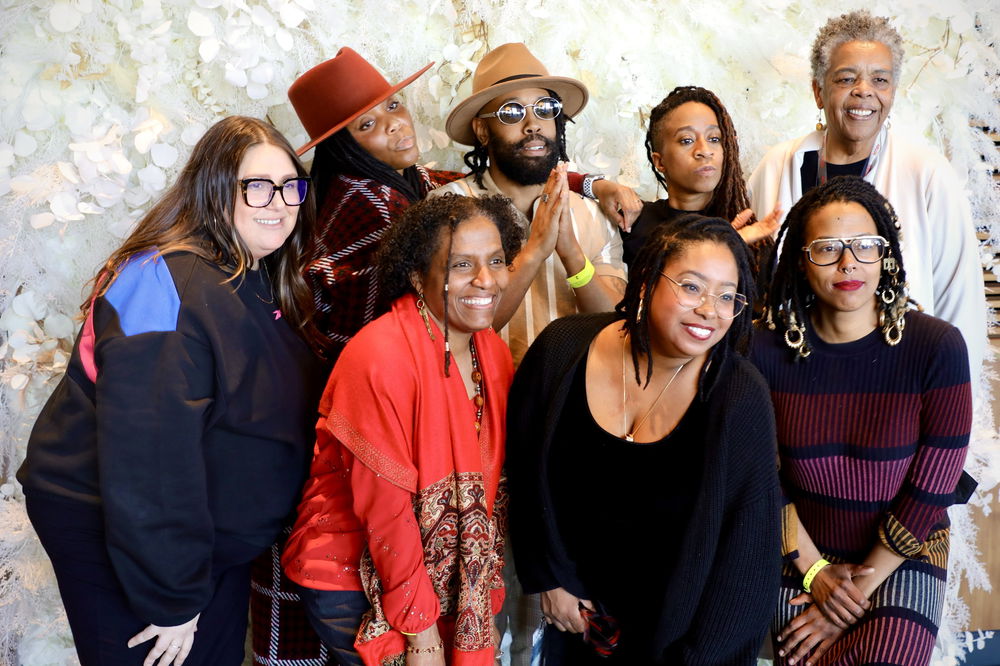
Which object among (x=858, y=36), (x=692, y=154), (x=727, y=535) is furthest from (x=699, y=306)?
(x=858, y=36)

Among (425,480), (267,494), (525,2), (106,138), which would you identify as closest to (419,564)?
(425,480)

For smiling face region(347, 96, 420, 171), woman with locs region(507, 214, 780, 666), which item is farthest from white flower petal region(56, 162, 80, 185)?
woman with locs region(507, 214, 780, 666)

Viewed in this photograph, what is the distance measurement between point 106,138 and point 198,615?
1778 millimetres

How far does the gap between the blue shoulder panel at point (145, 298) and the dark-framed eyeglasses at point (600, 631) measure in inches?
50.7

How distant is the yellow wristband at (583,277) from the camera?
Answer: 2.72m

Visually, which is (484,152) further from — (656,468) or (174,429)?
(174,429)

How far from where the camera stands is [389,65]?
133 inches

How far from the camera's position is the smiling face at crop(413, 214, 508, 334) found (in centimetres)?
220

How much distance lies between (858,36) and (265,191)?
86.4 inches

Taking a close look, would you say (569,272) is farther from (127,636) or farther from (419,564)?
(127,636)

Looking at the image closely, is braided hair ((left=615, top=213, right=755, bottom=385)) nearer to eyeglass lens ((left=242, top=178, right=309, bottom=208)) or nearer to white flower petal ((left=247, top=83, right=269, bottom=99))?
eyeglass lens ((left=242, top=178, right=309, bottom=208))

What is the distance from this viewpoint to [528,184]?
2998mm

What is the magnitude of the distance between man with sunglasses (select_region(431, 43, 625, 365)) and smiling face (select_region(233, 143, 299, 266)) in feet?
2.68

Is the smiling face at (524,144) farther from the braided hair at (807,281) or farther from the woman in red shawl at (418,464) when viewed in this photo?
the braided hair at (807,281)
